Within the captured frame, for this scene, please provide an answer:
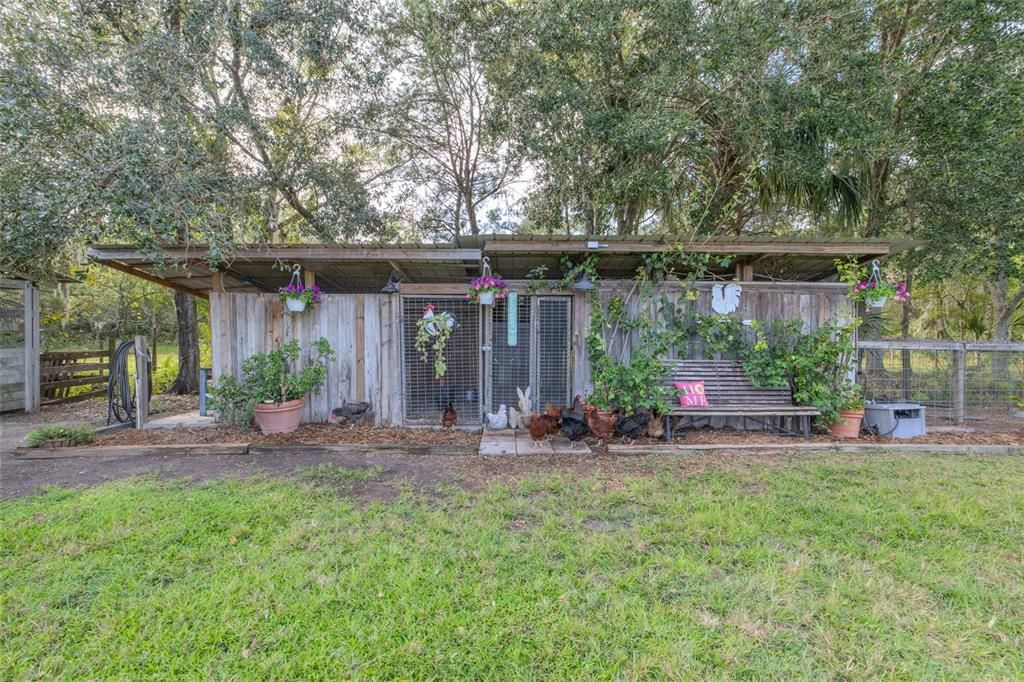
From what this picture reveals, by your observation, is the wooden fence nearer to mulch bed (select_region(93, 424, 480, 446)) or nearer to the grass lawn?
mulch bed (select_region(93, 424, 480, 446))

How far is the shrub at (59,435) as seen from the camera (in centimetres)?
444

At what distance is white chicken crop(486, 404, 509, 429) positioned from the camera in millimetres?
5379

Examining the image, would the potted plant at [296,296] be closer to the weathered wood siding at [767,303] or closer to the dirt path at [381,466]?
the dirt path at [381,466]

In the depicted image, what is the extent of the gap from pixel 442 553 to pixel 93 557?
2.03m

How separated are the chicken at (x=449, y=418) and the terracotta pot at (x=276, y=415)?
1.77 metres

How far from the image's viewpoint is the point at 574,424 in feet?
15.5

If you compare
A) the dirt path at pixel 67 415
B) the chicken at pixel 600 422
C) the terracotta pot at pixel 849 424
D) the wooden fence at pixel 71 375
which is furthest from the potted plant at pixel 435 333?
the wooden fence at pixel 71 375

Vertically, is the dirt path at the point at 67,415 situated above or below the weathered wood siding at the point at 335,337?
below

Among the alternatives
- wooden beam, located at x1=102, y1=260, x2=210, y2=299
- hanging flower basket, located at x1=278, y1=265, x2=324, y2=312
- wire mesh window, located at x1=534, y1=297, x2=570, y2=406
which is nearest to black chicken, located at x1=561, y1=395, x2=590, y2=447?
wire mesh window, located at x1=534, y1=297, x2=570, y2=406

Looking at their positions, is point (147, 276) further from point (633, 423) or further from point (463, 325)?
point (633, 423)

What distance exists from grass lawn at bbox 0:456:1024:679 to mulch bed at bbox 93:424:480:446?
4.42 feet

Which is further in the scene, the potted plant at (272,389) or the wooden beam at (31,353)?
the wooden beam at (31,353)

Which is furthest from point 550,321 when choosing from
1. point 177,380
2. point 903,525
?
point 177,380

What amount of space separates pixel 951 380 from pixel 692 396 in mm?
3759
